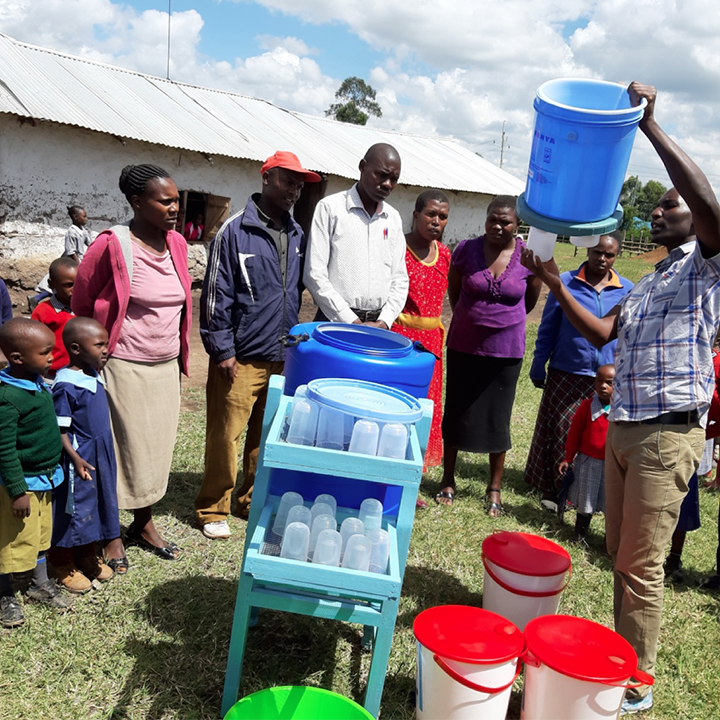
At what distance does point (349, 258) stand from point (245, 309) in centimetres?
65

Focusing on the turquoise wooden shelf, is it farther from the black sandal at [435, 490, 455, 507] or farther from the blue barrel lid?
the black sandal at [435, 490, 455, 507]

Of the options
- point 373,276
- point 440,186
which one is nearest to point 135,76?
point 440,186

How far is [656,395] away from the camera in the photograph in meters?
2.48

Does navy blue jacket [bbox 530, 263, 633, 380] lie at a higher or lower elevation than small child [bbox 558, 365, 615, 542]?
higher

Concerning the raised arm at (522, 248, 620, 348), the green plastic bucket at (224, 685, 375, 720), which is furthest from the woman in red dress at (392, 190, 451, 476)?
the green plastic bucket at (224, 685, 375, 720)

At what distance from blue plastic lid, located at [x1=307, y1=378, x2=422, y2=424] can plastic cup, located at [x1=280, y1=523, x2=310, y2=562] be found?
40cm

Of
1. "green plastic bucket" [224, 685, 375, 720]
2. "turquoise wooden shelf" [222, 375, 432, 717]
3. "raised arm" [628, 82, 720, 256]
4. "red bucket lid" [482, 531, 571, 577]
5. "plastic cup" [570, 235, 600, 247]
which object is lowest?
"green plastic bucket" [224, 685, 375, 720]

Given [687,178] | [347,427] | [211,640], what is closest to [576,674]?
[347,427]

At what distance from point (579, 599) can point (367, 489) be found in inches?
68.6

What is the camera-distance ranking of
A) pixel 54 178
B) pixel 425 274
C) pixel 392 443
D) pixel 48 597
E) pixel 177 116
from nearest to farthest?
pixel 392 443
pixel 48 597
pixel 425 274
pixel 54 178
pixel 177 116

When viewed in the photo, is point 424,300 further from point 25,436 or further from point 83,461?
point 25,436

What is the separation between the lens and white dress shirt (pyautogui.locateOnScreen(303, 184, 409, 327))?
367cm

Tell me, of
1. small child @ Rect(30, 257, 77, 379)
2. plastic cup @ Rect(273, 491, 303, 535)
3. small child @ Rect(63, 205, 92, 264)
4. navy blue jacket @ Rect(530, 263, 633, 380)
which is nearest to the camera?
plastic cup @ Rect(273, 491, 303, 535)

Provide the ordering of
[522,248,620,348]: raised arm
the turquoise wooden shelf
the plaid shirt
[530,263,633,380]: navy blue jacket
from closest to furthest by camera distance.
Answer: the turquoise wooden shelf < the plaid shirt < [522,248,620,348]: raised arm < [530,263,633,380]: navy blue jacket
